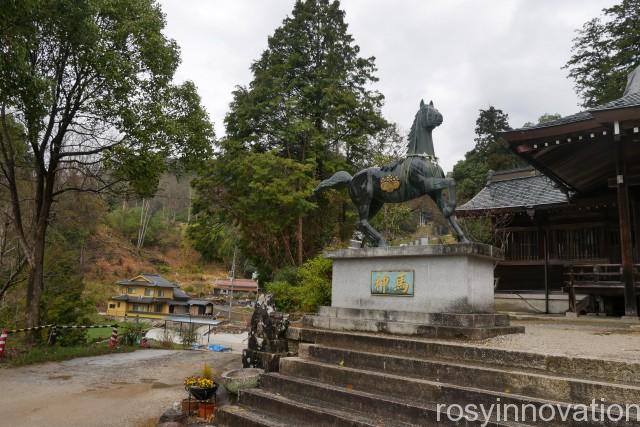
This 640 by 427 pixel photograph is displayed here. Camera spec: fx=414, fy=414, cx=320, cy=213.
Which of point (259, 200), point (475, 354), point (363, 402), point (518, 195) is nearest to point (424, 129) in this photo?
point (475, 354)

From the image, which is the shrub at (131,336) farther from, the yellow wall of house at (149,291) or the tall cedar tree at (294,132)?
the yellow wall of house at (149,291)

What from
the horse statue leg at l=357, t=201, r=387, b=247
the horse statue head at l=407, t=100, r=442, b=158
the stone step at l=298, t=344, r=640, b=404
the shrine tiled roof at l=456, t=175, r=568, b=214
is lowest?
the stone step at l=298, t=344, r=640, b=404

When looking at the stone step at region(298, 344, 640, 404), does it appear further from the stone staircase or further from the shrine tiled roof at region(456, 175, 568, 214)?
the shrine tiled roof at region(456, 175, 568, 214)

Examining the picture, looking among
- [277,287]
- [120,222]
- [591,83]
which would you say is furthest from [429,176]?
[120,222]

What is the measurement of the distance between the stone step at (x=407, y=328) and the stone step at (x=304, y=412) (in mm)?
1518

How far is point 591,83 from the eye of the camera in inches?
1027

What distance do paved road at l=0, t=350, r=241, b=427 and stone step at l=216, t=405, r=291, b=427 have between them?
112 centimetres

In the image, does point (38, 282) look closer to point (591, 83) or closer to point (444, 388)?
point (444, 388)

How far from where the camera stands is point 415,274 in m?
6.05

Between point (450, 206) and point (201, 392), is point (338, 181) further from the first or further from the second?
point (201, 392)

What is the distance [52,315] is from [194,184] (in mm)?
7377

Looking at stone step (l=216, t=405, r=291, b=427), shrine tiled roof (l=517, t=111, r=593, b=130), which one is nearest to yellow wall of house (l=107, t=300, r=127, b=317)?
stone step (l=216, t=405, r=291, b=427)

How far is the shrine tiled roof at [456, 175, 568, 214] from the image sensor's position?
15.5m

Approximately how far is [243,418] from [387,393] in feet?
5.66
